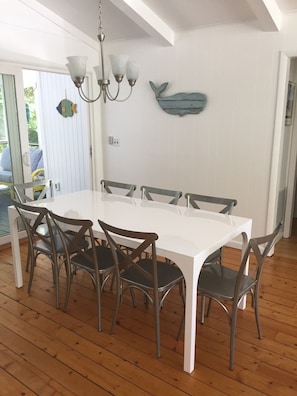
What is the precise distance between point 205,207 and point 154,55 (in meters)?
1.89

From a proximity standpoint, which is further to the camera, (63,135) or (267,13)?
(63,135)

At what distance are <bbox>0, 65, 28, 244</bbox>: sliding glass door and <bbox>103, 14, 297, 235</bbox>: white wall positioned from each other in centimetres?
124

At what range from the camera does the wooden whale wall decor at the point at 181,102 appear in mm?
3713

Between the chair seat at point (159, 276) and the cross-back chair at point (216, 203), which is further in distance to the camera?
the cross-back chair at point (216, 203)

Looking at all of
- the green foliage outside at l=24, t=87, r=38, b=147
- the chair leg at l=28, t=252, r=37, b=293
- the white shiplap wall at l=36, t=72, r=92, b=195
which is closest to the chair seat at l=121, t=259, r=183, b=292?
the chair leg at l=28, t=252, r=37, b=293

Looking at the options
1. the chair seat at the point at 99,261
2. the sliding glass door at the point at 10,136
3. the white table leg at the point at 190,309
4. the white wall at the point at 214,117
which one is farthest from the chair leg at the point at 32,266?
the white wall at the point at 214,117

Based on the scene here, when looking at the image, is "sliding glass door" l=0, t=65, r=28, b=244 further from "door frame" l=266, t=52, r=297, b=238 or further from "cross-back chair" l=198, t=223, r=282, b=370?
"door frame" l=266, t=52, r=297, b=238

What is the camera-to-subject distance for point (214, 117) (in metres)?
3.69

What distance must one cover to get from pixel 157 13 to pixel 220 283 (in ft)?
9.20

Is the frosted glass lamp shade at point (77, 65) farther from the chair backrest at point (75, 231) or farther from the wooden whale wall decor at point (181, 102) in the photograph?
the wooden whale wall decor at point (181, 102)

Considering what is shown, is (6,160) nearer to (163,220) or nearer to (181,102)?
(181,102)

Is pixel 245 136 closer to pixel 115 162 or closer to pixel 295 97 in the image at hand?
pixel 295 97

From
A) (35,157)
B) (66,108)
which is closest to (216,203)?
(66,108)

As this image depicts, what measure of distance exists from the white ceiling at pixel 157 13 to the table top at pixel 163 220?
1.82 metres
